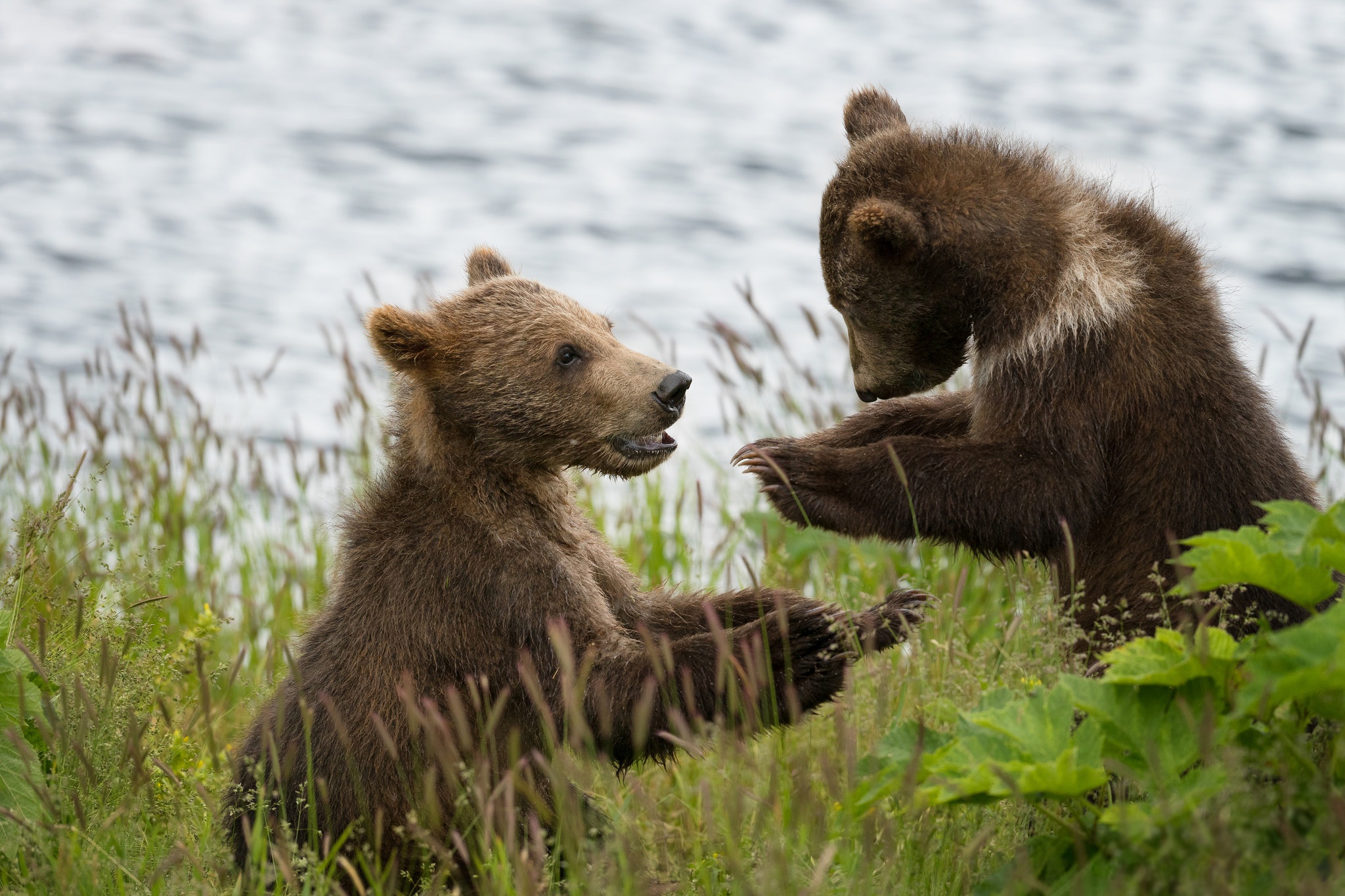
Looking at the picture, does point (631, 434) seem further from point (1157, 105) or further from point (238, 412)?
point (1157, 105)

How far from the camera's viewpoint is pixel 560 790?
3.08 meters

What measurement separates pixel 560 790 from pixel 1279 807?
142cm

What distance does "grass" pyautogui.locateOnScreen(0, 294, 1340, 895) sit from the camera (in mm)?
3377

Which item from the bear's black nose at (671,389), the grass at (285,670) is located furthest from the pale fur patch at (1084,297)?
the bear's black nose at (671,389)

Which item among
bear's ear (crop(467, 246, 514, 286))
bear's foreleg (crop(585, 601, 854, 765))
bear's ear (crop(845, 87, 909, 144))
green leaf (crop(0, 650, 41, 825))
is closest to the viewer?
green leaf (crop(0, 650, 41, 825))

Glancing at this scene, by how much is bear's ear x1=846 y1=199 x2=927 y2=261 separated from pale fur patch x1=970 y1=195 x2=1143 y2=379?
0.39 m

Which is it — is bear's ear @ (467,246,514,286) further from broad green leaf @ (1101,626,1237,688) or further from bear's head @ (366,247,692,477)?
broad green leaf @ (1101,626,1237,688)

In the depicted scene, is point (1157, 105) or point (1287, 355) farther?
point (1157, 105)

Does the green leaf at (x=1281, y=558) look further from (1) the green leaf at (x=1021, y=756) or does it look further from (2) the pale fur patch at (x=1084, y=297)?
(2) the pale fur patch at (x=1084, y=297)

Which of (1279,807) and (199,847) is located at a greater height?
(1279,807)

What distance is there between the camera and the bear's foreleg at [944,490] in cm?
423

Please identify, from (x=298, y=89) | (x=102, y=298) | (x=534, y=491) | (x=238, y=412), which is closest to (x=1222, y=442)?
(x=534, y=491)

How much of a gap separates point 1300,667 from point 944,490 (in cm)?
156

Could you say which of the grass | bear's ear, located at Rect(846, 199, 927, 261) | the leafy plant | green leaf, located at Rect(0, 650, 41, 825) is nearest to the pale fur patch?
bear's ear, located at Rect(846, 199, 927, 261)
